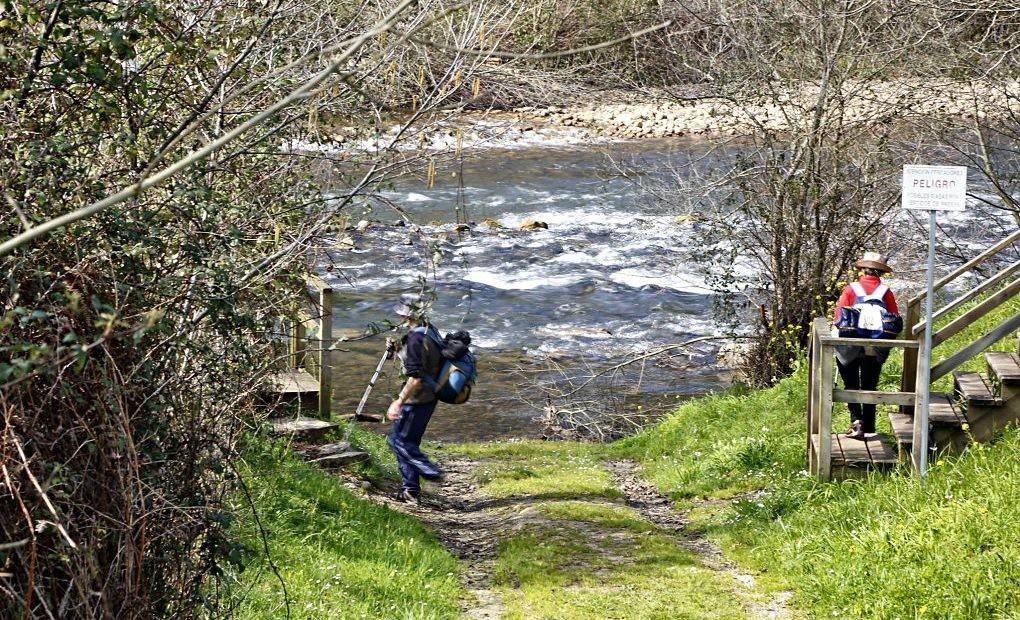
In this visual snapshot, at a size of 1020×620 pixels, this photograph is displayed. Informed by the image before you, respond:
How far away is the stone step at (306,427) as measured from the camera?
10984 millimetres

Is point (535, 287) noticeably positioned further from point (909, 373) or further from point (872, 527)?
point (872, 527)

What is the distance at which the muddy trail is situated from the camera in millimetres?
7927

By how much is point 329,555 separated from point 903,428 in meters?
4.58

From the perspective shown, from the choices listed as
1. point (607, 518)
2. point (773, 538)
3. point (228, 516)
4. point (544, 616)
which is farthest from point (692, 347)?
point (228, 516)

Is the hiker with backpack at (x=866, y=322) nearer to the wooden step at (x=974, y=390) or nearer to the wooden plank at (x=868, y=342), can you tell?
the wooden plank at (x=868, y=342)

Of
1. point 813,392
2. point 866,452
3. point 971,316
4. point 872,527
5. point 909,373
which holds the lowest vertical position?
point 872,527

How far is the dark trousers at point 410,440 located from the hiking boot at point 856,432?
3878 millimetres

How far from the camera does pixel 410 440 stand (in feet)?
36.1

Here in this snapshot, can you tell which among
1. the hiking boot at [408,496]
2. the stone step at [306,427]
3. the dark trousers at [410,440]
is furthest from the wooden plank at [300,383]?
the hiking boot at [408,496]

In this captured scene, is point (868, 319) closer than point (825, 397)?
No

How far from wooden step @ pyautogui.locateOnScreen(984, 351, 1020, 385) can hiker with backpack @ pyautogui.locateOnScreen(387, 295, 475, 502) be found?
455cm

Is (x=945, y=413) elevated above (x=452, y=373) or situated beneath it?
elevated above

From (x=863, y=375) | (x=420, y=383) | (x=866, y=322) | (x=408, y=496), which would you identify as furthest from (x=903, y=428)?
(x=408, y=496)

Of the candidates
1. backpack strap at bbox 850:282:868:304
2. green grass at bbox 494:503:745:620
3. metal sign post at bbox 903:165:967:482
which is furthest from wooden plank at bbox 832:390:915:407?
green grass at bbox 494:503:745:620
